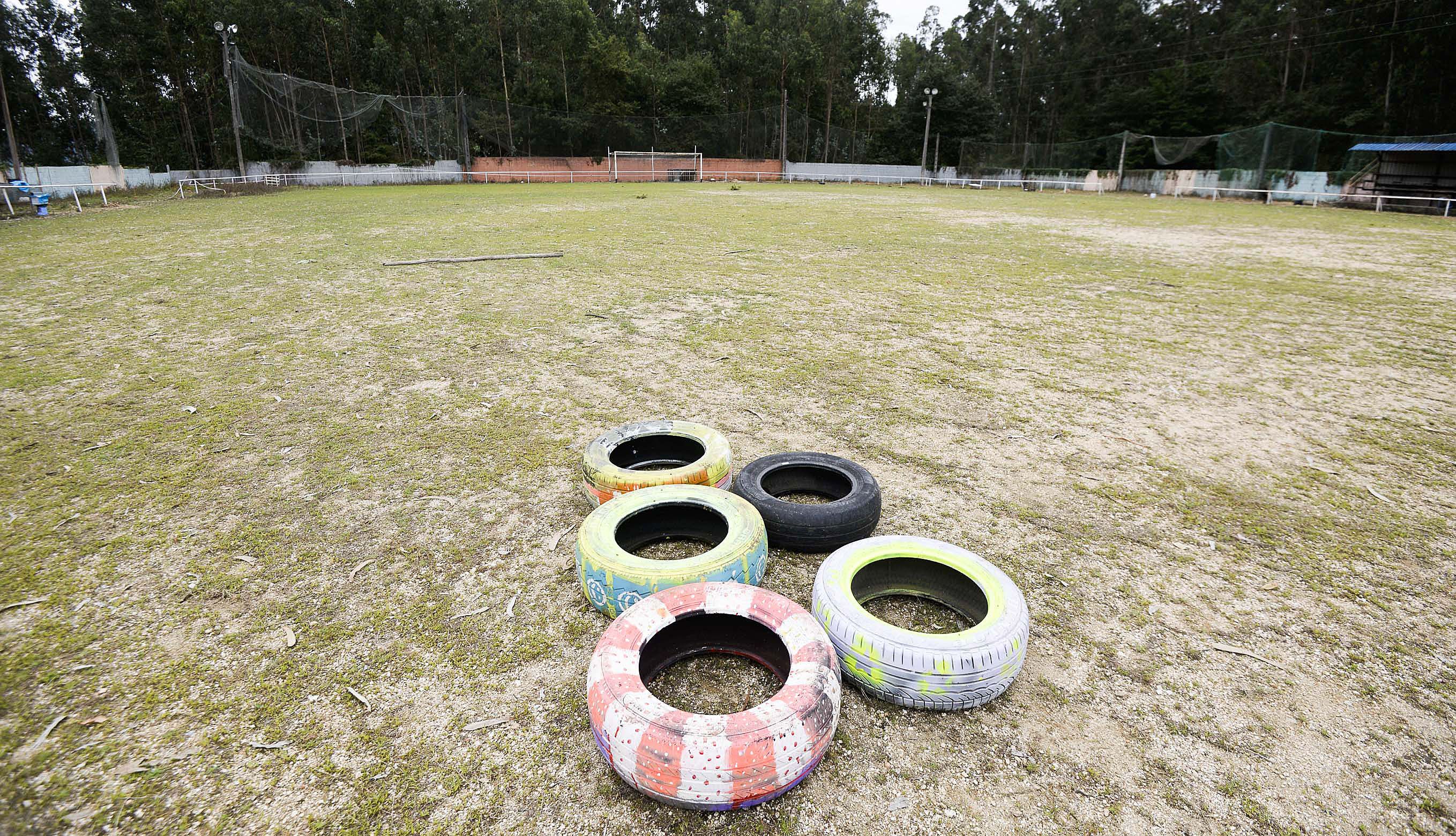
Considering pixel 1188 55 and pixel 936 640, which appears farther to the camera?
pixel 1188 55

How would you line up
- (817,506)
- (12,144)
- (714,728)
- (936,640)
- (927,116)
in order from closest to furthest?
(714,728) → (936,640) → (817,506) → (12,144) → (927,116)

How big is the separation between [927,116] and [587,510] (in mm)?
50585

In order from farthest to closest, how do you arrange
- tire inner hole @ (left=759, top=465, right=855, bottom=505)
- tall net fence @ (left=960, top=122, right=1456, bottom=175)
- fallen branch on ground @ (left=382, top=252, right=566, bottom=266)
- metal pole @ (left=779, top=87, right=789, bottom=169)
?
metal pole @ (left=779, top=87, right=789, bottom=169) → tall net fence @ (left=960, top=122, right=1456, bottom=175) → fallen branch on ground @ (left=382, top=252, right=566, bottom=266) → tire inner hole @ (left=759, top=465, right=855, bottom=505)

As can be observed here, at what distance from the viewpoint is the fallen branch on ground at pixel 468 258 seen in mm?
8836

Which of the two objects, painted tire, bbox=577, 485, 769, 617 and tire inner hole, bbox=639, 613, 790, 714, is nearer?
tire inner hole, bbox=639, 613, 790, 714

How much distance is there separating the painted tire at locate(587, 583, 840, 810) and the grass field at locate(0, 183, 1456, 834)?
112mm

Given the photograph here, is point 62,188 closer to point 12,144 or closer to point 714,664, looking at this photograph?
point 12,144

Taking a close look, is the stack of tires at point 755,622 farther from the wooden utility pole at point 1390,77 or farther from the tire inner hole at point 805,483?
the wooden utility pole at point 1390,77

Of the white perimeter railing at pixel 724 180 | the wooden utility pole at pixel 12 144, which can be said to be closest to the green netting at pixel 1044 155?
the white perimeter railing at pixel 724 180

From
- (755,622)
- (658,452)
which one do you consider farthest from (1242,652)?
(658,452)

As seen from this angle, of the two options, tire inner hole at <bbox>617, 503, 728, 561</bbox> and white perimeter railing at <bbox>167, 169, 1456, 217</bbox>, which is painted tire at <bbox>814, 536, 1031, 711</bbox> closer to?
tire inner hole at <bbox>617, 503, 728, 561</bbox>

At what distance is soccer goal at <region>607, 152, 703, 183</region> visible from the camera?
1558 inches

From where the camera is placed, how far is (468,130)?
3544 cm

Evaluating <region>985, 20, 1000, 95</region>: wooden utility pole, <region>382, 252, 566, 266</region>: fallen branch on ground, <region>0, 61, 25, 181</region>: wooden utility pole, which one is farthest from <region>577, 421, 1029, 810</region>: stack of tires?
<region>985, 20, 1000, 95</region>: wooden utility pole
